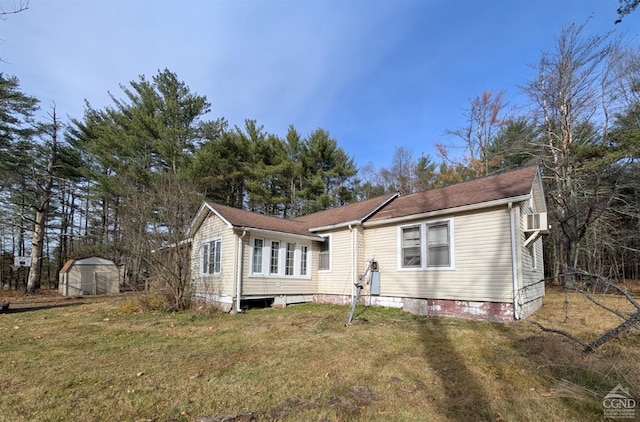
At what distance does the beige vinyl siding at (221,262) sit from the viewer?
404 inches

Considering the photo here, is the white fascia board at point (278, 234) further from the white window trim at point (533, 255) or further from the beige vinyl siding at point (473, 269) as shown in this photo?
the white window trim at point (533, 255)

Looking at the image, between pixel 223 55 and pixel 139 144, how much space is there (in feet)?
39.2

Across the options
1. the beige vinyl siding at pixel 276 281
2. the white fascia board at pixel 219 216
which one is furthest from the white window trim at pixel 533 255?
the white fascia board at pixel 219 216

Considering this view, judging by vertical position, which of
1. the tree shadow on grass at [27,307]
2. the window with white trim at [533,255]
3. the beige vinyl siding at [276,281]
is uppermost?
the window with white trim at [533,255]

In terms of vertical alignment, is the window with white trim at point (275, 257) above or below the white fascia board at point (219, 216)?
below

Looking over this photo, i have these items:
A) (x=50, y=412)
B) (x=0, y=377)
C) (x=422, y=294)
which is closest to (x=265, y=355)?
(x=50, y=412)

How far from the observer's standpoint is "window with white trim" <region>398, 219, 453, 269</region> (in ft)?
29.6

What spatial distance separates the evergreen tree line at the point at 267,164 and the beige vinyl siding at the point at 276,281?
2.28 meters

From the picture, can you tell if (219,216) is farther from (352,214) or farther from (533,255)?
(533,255)

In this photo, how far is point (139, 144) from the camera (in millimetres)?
21109

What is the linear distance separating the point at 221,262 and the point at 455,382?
850cm

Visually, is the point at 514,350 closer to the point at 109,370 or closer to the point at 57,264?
the point at 109,370

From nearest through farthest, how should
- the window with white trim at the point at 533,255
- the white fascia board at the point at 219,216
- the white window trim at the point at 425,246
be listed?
the white window trim at the point at 425,246, the window with white trim at the point at 533,255, the white fascia board at the point at 219,216

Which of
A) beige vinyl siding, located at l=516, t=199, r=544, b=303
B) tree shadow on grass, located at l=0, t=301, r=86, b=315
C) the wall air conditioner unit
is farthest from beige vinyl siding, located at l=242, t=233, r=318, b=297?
tree shadow on grass, located at l=0, t=301, r=86, b=315
